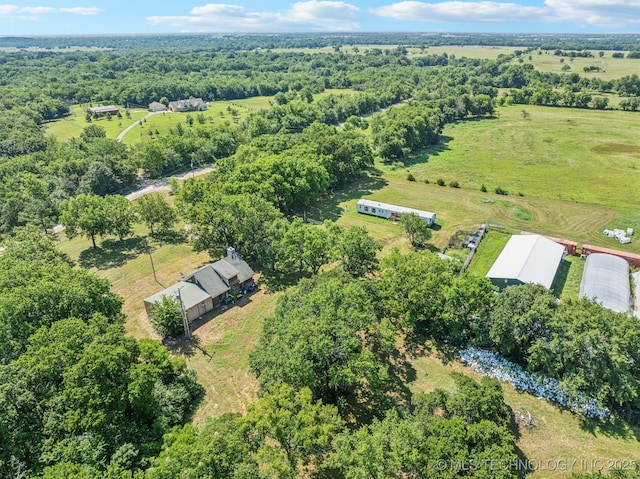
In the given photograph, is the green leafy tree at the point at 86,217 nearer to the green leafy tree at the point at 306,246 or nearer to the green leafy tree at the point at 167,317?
the green leafy tree at the point at 167,317

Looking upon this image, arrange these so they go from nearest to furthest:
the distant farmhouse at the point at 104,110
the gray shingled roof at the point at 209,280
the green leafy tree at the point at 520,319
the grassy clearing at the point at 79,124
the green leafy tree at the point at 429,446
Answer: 1. the green leafy tree at the point at 429,446
2. the green leafy tree at the point at 520,319
3. the gray shingled roof at the point at 209,280
4. the grassy clearing at the point at 79,124
5. the distant farmhouse at the point at 104,110

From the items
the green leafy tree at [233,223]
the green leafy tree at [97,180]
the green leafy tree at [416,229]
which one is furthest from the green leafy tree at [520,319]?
the green leafy tree at [97,180]

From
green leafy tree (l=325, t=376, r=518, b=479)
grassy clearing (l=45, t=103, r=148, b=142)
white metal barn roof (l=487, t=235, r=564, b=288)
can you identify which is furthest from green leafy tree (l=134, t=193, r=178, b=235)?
grassy clearing (l=45, t=103, r=148, b=142)

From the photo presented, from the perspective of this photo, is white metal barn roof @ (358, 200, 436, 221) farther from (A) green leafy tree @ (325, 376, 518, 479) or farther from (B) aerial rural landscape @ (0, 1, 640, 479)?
(A) green leafy tree @ (325, 376, 518, 479)

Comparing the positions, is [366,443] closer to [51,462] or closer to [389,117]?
[51,462]

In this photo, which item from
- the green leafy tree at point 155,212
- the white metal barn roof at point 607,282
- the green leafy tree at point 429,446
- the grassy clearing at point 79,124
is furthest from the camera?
the grassy clearing at point 79,124

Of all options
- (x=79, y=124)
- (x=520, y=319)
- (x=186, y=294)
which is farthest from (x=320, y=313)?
(x=79, y=124)
